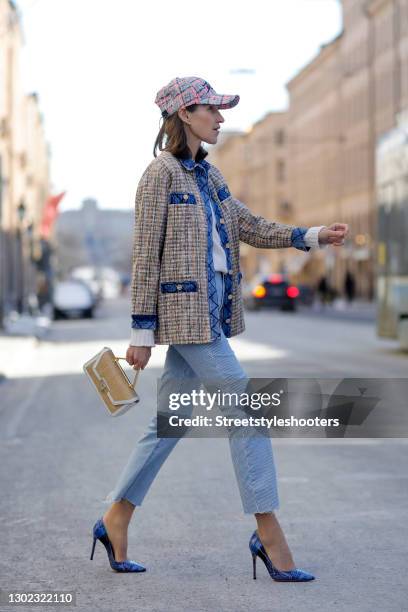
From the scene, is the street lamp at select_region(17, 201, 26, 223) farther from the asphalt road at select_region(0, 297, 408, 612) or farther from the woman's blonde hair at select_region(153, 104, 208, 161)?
the woman's blonde hair at select_region(153, 104, 208, 161)

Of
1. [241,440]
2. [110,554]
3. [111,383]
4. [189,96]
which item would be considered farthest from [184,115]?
[110,554]

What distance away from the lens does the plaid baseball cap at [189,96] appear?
6098 millimetres

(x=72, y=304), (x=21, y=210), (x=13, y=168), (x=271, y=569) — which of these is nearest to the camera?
(x=271, y=569)

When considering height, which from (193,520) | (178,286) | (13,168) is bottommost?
(193,520)

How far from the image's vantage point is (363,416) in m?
7.34

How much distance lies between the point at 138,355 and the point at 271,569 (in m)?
0.98

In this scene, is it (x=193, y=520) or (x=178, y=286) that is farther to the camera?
(x=193, y=520)

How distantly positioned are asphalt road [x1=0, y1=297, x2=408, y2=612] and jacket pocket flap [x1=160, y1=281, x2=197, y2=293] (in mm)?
1148

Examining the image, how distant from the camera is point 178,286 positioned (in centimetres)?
598

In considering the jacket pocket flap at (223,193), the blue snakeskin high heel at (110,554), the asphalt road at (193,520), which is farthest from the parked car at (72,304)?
the jacket pocket flap at (223,193)

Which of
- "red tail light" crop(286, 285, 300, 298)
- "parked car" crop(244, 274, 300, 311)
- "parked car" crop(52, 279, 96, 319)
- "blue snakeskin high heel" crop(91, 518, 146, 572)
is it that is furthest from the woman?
"red tail light" crop(286, 285, 300, 298)

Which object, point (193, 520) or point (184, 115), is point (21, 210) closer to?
point (193, 520)

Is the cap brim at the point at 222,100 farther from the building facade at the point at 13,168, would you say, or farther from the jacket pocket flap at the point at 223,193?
the building facade at the point at 13,168

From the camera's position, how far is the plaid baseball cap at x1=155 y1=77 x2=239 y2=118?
6098 mm
